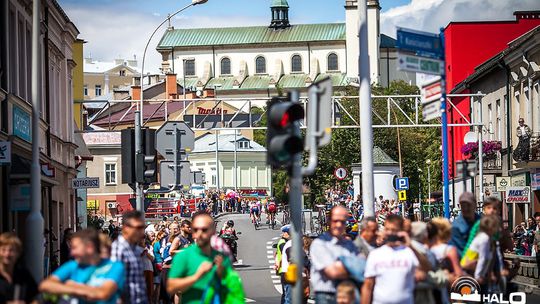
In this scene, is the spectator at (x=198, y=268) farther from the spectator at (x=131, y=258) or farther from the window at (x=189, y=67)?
the window at (x=189, y=67)

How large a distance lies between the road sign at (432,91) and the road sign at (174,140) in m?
9.60

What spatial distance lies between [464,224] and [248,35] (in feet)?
521

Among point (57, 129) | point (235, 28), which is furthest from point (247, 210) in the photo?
point (235, 28)

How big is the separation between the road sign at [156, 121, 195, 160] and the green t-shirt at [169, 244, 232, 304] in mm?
13729

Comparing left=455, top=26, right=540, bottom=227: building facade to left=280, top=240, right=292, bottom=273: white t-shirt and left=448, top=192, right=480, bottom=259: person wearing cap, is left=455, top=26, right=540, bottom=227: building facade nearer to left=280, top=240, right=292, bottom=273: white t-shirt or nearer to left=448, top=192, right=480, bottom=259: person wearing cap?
left=280, top=240, right=292, bottom=273: white t-shirt

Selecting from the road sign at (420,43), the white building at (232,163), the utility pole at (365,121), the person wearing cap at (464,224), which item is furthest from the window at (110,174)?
the person wearing cap at (464,224)

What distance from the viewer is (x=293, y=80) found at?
549ft

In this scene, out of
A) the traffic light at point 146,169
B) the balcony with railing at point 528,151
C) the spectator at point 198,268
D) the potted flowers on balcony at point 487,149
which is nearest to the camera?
the spectator at point 198,268

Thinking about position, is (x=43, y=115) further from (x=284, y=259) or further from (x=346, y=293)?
(x=346, y=293)

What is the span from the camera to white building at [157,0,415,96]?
551 feet

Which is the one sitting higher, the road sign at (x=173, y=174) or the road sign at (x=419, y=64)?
the road sign at (x=419, y=64)

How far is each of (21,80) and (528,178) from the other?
64.9ft

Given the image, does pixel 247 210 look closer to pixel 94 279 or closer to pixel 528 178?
pixel 528 178

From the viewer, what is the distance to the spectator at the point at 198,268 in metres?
11.8
